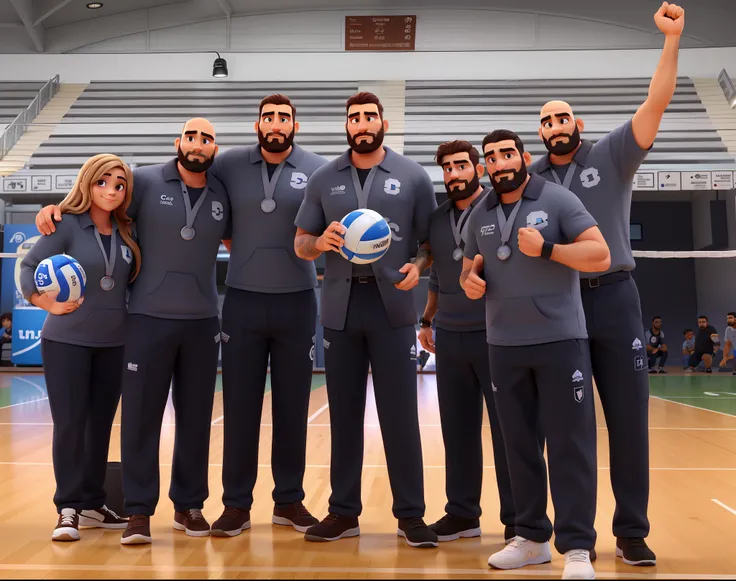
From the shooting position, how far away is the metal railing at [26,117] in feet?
62.2

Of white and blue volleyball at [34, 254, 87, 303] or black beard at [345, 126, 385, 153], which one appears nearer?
white and blue volleyball at [34, 254, 87, 303]

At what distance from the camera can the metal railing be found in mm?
18953

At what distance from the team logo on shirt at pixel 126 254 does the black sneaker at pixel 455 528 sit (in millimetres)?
2171

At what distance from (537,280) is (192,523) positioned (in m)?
2.23

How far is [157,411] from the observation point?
13.7ft

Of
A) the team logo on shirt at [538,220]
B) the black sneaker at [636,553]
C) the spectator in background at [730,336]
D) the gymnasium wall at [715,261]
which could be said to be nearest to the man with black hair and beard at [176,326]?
the team logo on shirt at [538,220]

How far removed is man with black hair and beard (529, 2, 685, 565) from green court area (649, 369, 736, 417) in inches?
280

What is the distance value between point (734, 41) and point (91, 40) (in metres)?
17.6

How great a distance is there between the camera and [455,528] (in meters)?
4.13

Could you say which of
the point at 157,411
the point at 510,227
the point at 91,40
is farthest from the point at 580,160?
the point at 91,40

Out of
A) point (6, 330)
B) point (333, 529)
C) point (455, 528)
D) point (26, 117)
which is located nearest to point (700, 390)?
point (455, 528)

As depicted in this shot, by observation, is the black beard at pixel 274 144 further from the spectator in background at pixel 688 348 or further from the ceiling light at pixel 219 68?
the spectator in background at pixel 688 348

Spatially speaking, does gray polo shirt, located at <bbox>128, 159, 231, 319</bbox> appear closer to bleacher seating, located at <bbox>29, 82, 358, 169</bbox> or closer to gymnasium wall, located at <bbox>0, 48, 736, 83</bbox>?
bleacher seating, located at <bbox>29, 82, 358, 169</bbox>

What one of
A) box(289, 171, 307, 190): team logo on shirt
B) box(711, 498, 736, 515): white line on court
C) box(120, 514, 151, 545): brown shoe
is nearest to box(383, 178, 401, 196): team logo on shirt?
box(289, 171, 307, 190): team logo on shirt
